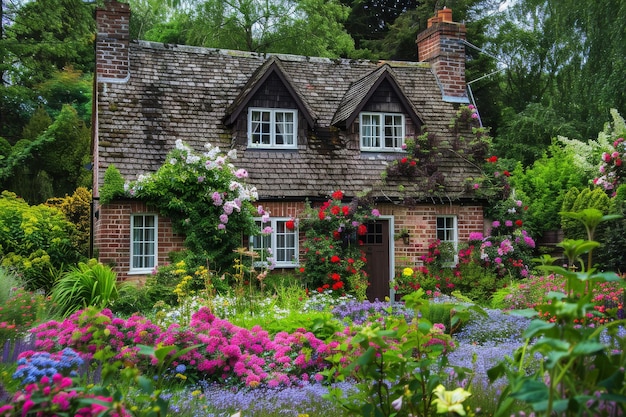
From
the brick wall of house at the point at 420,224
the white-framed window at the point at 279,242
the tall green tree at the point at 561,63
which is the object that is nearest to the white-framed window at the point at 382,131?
the brick wall of house at the point at 420,224

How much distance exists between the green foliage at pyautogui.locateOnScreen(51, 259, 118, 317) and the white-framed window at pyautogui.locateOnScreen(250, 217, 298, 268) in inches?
167

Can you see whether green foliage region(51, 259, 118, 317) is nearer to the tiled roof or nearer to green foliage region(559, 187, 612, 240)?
the tiled roof

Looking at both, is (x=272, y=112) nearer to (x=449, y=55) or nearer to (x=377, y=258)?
(x=377, y=258)

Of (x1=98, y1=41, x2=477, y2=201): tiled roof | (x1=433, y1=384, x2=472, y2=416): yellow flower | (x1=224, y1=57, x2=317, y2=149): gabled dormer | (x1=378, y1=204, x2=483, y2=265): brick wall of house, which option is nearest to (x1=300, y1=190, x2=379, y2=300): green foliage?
(x1=98, y1=41, x2=477, y2=201): tiled roof

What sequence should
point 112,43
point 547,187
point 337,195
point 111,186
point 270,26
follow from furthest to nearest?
point 270,26
point 547,187
point 112,43
point 337,195
point 111,186

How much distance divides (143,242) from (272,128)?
4479mm

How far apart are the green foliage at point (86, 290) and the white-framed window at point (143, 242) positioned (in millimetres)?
2383

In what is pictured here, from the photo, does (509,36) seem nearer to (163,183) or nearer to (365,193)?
(365,193)

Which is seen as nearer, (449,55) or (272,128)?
(272,128)

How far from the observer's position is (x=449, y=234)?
17.3m

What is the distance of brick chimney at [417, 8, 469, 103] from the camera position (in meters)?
19.2

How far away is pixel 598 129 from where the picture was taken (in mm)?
24547

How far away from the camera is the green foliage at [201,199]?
1418cm

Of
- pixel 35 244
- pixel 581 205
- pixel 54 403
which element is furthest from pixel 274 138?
pixel 54 403
